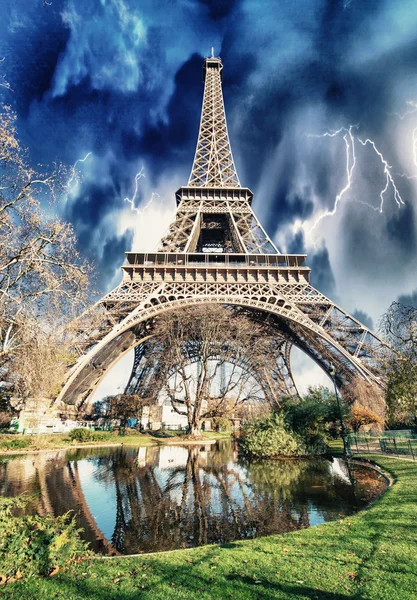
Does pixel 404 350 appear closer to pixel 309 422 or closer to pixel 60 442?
pixel 309 422

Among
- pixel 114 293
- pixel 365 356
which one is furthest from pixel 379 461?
pixel 114 293

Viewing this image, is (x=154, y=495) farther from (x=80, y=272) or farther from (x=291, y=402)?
(x=291, y=402)

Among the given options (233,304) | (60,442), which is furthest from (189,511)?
(233,304)

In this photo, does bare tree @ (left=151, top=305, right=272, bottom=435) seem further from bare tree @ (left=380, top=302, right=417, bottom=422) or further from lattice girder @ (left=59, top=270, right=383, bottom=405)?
bare tree @ (left=380, top=302, right=417, bottom=422)

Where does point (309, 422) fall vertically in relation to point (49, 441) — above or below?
above

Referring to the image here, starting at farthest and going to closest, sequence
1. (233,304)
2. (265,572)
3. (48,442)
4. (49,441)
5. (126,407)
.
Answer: (126,407) → (233,304) → (49,441) → (48,442) → (265,572)

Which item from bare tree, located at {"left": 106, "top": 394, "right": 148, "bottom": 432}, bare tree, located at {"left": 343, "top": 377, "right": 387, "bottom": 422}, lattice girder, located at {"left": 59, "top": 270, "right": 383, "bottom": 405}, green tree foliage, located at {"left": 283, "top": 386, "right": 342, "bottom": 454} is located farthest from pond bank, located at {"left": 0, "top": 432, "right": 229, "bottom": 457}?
bare tree, located at {"left": 343, "top": 377, "right": 387, "bottom": 422}
